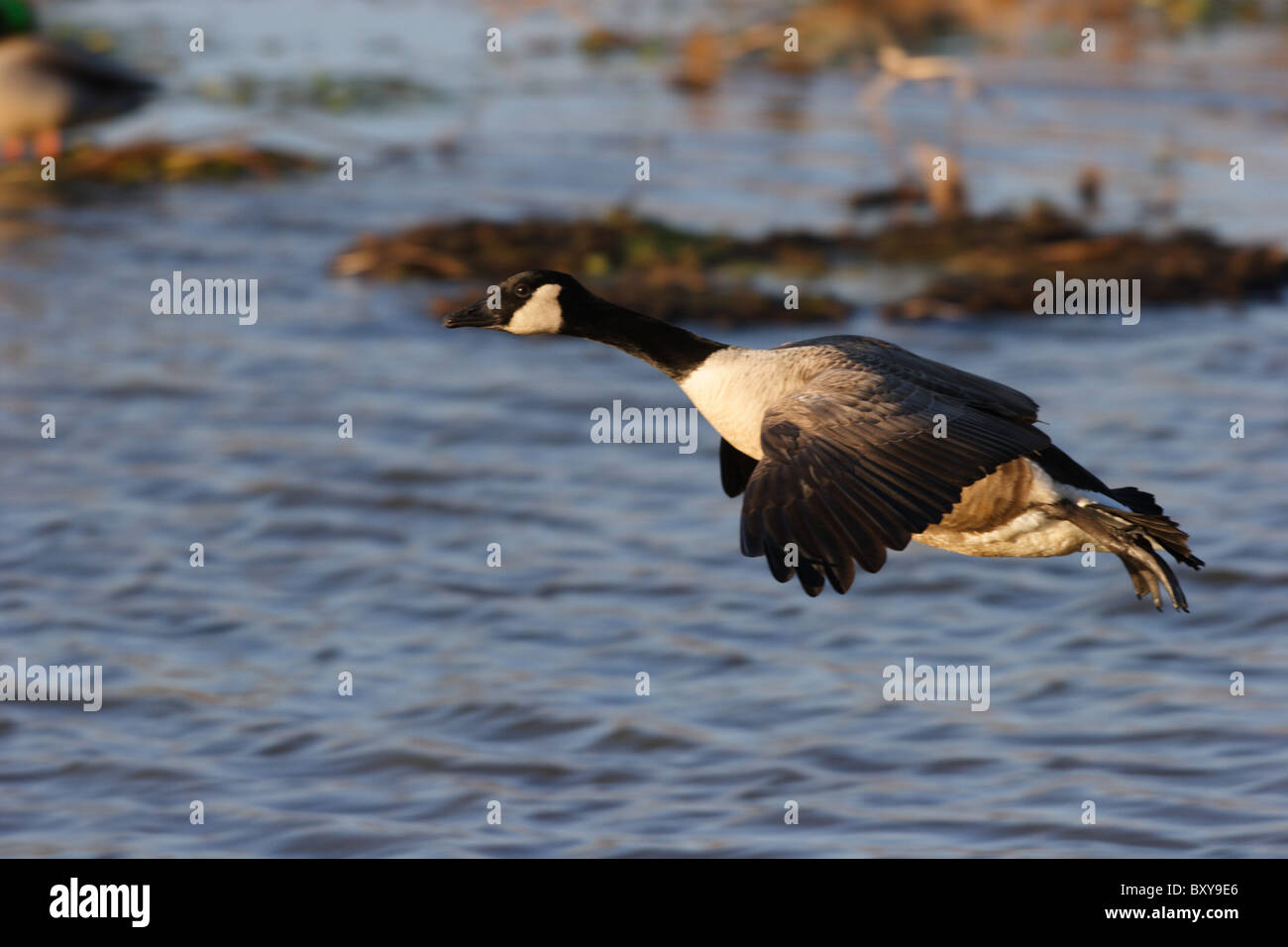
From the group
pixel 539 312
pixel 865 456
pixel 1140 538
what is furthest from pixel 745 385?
pixel 1140 538

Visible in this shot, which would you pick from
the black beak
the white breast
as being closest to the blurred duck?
the black beak

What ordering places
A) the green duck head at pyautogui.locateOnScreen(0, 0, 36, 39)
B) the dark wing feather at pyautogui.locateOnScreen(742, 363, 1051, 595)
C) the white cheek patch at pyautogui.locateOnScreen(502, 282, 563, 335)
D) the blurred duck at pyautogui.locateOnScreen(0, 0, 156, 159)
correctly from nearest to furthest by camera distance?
the dark wing feather at pyautogui.locateOnScreen(742, 363, 1051, 595), the white cheek patch at pyautogui.locateOnScreen(502, 282, 563, 335), the blurred duck at pyautogui.locateOnScreen(0, 0, 156, 159), the green duck head at pyautogui.locateOnScreen(0, 0, 36, 39)

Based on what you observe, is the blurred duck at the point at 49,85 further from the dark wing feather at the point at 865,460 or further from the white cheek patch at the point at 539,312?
the dark wing feather at the point at 865,460

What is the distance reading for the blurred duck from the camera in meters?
17.6

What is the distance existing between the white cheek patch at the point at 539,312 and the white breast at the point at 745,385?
67 cm

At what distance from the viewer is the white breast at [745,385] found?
22.7 feet

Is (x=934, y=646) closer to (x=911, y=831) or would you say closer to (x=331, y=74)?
(x=911, y=831)

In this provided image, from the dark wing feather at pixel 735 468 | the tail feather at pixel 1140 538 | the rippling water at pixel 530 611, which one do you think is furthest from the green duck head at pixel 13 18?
the tail feather at pixel 1140 538

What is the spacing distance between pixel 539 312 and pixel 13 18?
1291 cm

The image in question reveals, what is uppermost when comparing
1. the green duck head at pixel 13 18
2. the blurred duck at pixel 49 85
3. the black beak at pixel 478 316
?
the green duck head at pixel 13 18

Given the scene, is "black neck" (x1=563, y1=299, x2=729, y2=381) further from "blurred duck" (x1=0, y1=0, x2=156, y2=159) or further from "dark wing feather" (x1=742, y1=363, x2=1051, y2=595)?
"blurred duck" (x1=0, y1=0, x2=156, y2=159)

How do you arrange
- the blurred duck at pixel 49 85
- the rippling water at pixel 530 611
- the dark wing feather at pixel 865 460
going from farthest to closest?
the blurred duck at pixel 49 85 → the rippling water at pixel 530 611 → the dark wing feather at pixel 865 460

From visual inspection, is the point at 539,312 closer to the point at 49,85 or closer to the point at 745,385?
→ the point at 745,385
